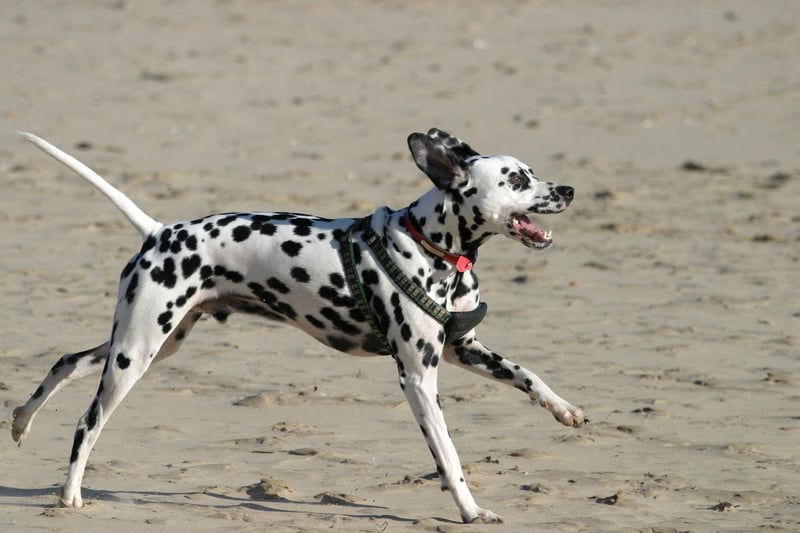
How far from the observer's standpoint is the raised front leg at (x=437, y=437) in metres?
5.70

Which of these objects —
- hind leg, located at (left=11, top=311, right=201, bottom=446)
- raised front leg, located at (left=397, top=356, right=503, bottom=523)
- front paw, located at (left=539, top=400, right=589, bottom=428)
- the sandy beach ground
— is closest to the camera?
raised front leg, located at (left=397, top=356, right=503, bottom=523)

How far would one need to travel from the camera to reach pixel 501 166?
582 centimetres

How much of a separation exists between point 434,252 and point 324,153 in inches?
348

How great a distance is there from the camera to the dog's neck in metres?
5.80

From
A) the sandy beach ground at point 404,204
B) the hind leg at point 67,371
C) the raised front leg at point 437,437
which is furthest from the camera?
the sandy beach ground at point 404,204

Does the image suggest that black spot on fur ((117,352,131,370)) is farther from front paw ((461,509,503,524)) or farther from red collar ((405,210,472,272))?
front paw ((461,509,503,524))

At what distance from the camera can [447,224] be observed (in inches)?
229

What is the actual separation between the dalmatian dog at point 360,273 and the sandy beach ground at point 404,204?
1.66 ft

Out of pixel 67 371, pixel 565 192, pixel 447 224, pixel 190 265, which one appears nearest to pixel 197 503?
pixel 67 371

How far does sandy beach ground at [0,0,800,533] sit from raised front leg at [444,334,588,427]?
0.41m

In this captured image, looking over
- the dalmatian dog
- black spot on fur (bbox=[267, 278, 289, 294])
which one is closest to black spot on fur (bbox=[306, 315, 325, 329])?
the dalmatian dog

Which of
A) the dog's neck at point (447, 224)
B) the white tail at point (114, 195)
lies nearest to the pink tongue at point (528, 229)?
the dog's neck at point (447, 224)

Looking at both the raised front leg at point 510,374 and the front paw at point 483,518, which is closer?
the front paw at point 483,518

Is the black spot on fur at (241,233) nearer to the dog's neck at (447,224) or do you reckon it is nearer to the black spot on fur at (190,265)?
the black spot on fur at (190,265)
